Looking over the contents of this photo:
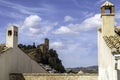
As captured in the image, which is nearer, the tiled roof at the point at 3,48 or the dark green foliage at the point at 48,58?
the tiled roof at the point at 3,48

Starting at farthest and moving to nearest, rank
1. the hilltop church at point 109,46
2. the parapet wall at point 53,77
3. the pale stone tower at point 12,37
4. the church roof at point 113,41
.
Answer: the pale stone tower at point 12,37, the parapet wall at point 53,77, the church roof at point 113,41, the hilltop church at point 109,46

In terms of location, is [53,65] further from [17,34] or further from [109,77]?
→ [109,77]

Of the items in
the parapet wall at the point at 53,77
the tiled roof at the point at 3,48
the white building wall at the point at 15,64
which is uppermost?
the tiled roof at the point at 3,48

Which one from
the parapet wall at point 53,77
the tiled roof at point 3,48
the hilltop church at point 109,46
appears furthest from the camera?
the tiled roof at point 3,48

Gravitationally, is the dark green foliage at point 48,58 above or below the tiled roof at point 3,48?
below

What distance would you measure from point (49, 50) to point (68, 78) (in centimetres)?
3059

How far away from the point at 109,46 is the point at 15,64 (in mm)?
13696

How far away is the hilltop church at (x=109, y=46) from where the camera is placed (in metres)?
16.2

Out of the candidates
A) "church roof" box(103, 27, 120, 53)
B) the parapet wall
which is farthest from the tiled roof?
"church roof" box(103, 27, 120, 53)

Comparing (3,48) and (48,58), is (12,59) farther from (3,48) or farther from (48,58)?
(48,58)

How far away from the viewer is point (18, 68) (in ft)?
99.7

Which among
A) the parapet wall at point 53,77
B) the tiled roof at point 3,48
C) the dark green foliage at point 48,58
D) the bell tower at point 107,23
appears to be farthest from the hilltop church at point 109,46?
the dark green foliage at point 48,58

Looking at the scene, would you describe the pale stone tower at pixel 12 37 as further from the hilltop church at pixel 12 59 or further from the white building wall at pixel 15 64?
the white building wall at pixel 15 64

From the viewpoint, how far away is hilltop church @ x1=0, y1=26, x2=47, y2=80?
27.6m
